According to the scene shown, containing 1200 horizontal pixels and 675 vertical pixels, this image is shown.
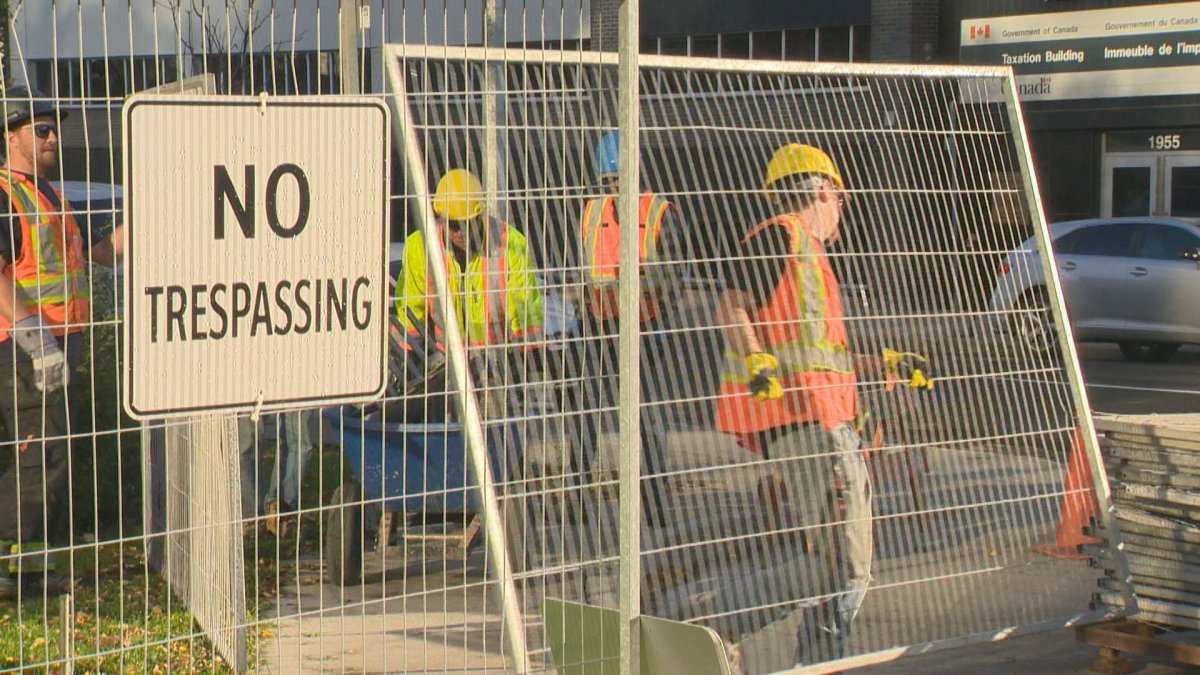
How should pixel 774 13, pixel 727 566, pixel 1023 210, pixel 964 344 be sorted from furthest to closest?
pixel 774 13, pixel 1023 210, pixel 964 344, pixel 727 566

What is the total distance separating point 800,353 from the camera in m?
5.06

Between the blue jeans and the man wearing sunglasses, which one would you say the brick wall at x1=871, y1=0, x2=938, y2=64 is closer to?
the blue jeans

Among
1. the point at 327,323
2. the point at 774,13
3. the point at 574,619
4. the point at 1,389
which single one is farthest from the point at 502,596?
the point at 774,13

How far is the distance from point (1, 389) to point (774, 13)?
29064mm

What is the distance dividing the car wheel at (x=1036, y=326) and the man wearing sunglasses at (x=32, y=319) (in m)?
3.06

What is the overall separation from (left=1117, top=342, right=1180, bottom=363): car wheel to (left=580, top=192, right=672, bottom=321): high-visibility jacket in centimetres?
1514

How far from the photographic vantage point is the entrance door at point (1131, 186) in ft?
90.1

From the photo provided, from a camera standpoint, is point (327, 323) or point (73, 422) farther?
point (73, 422)

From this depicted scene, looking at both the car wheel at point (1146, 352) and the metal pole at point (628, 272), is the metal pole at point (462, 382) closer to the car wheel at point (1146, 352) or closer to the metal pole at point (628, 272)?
the metal pole at point (628, 272)

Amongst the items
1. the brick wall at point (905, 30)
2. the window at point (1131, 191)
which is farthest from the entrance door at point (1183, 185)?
the brick wall at point (905, 30)

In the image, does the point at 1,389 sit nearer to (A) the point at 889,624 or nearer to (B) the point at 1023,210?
(A) the point at 889,624

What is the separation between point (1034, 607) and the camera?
226 inches

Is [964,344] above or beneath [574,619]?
above

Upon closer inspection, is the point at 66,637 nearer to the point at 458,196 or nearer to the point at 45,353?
the point at 458,196
